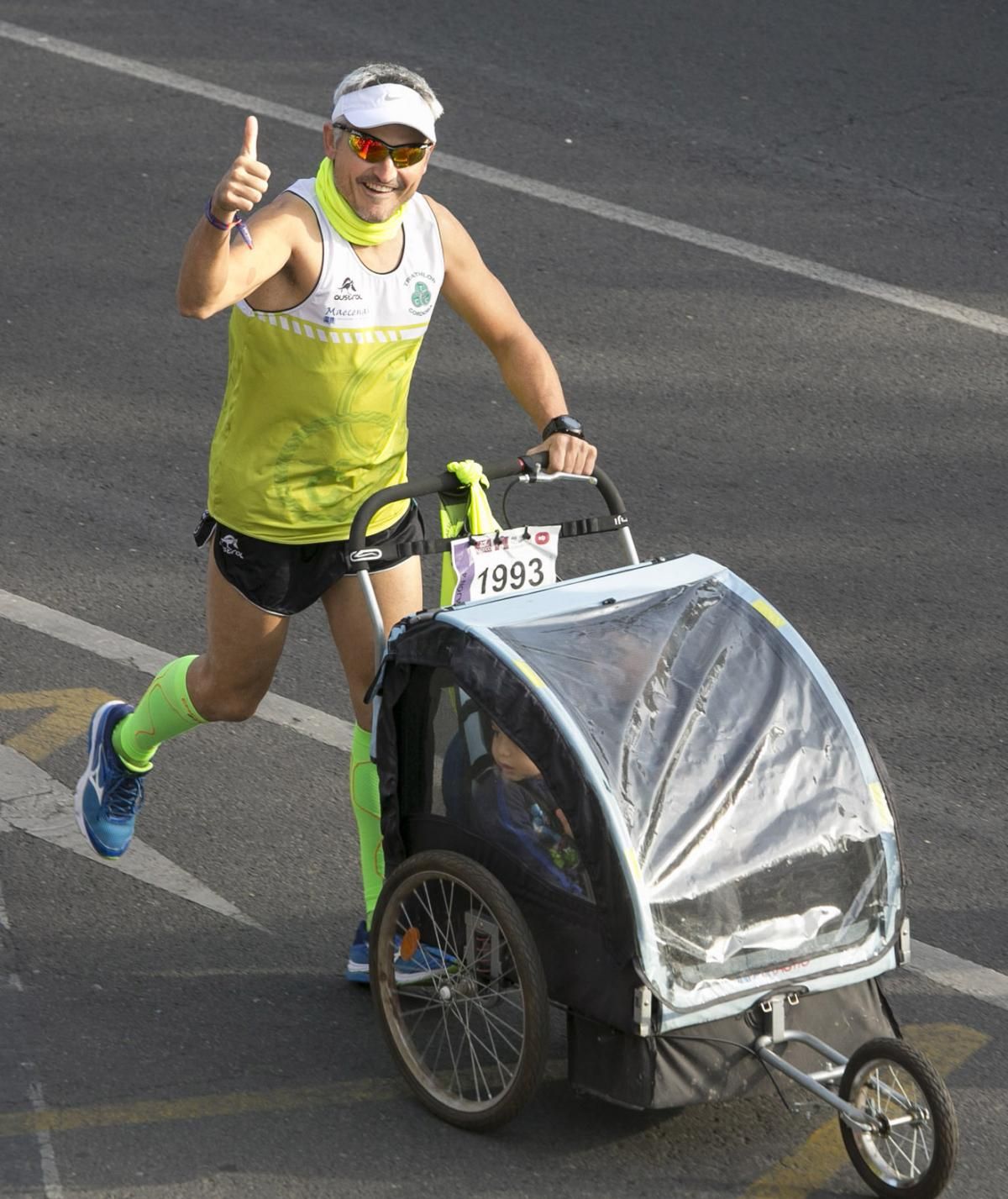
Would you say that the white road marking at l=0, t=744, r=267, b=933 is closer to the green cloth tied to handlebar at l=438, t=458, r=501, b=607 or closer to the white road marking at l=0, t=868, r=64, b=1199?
the white road marking at l=0, t=868, r=64, b=1199

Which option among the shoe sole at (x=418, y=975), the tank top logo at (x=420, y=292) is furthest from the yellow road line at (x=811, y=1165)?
the tank top logo at (x=420, y=292)

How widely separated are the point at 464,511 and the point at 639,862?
1.18 m

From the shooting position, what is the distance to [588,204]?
391 inches

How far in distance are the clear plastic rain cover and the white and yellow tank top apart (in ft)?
2.52

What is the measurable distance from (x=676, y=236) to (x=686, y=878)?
594 cm

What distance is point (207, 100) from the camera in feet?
35.5

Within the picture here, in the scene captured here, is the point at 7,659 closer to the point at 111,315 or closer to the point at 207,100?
the point at 111,315

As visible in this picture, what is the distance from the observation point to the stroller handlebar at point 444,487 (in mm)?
4730

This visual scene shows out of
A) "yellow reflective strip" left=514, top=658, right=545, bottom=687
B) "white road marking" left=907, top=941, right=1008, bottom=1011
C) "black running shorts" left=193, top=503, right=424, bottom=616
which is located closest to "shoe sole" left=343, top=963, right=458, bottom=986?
"yellow reflective strip" left=514, top=658, right=545, bottom=687

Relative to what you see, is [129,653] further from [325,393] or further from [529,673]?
[529,673]

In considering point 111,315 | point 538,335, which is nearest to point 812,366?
point 538,335

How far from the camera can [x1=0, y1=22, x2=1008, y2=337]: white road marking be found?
9172 millimetres

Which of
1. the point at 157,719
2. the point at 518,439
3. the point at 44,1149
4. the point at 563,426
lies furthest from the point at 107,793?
the point at 518,439

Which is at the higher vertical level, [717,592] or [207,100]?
[207,100]
